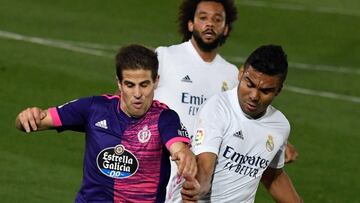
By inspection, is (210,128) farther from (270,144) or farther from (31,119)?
(31,119)

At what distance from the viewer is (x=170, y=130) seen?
26.6 feet

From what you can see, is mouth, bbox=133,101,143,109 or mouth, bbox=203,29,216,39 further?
mouth, bbox=203,29,216,39

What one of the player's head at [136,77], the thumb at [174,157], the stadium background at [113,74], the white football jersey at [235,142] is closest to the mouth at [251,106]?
the white football jersey at [235,142]

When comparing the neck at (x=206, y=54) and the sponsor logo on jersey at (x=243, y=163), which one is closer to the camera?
the sponsor logo on jersey at (x=243, y=163)

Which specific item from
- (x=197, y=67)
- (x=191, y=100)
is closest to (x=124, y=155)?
(x=191, y=100)

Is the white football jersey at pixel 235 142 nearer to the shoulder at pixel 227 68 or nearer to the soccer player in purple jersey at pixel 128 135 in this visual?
the soccer player in purple jersey at pixel 128 135

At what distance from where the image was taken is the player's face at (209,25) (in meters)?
10.9

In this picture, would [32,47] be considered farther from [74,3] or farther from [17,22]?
[74,3]

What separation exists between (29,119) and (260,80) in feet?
5.60

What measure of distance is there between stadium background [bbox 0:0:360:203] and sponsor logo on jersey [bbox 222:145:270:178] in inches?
170

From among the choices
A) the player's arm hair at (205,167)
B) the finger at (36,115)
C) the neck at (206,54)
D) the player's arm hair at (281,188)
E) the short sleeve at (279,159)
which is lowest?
the player's arm hair at (281,188)

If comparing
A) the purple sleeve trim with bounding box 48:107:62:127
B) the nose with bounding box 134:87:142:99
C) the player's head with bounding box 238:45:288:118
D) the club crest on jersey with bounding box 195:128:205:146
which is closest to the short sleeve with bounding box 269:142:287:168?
the player's head with bounding box 238:45:288:118

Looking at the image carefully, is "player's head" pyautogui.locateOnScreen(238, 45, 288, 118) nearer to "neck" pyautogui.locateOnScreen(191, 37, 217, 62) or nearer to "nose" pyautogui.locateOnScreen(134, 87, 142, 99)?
"nose" pyautogui.locateOnScreen(134, 87, 142, 99)

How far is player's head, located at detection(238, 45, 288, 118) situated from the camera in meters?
8.48
